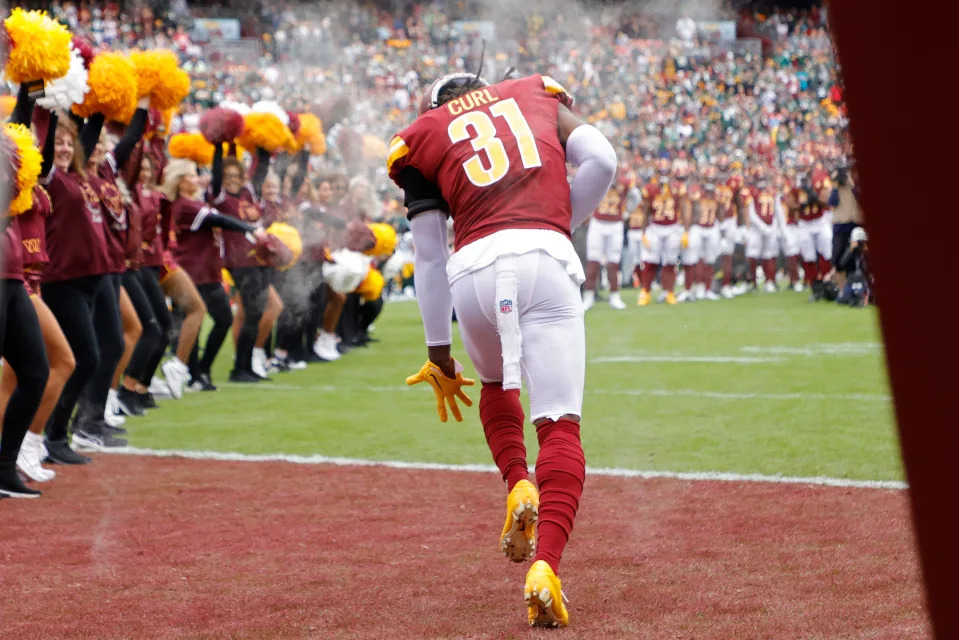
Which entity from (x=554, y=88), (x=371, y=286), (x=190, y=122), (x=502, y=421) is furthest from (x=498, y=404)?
(x=371, y=286)

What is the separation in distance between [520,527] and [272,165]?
8.10 meters

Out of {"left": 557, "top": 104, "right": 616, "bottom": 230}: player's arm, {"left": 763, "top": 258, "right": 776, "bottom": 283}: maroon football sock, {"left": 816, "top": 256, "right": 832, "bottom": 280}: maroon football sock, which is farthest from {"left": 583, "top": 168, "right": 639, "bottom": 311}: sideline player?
{"left": 557, "top": 104, "right": 616, "bottom": 230}: player's arm

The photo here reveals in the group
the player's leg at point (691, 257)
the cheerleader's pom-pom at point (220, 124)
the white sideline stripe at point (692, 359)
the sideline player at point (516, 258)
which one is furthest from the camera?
the player's leg at point (691, 257)

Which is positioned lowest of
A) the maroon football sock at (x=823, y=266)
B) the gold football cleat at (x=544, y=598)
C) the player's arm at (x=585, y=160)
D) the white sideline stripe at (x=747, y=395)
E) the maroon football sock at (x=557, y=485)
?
the maroon football sock at (x=823, y=266)

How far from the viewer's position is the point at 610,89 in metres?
8.51

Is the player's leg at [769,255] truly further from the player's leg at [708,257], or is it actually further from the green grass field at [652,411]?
the green grass field at [652,411]

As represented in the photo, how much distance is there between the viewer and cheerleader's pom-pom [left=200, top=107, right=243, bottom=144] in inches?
343

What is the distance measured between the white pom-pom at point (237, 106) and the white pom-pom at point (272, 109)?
6 cm

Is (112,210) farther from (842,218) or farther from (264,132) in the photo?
(842,218)

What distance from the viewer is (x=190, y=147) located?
9.32 meters

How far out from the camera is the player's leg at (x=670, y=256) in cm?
1788

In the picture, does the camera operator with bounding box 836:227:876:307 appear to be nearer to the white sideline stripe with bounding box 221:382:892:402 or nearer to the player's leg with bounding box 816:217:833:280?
the player's leg with bounding box 816:217:833:280

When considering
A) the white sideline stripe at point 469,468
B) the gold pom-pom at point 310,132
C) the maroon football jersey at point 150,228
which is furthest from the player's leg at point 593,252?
the white sideline stripe at point 469,468

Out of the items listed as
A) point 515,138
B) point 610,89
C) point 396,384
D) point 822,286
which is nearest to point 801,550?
point 515,138
